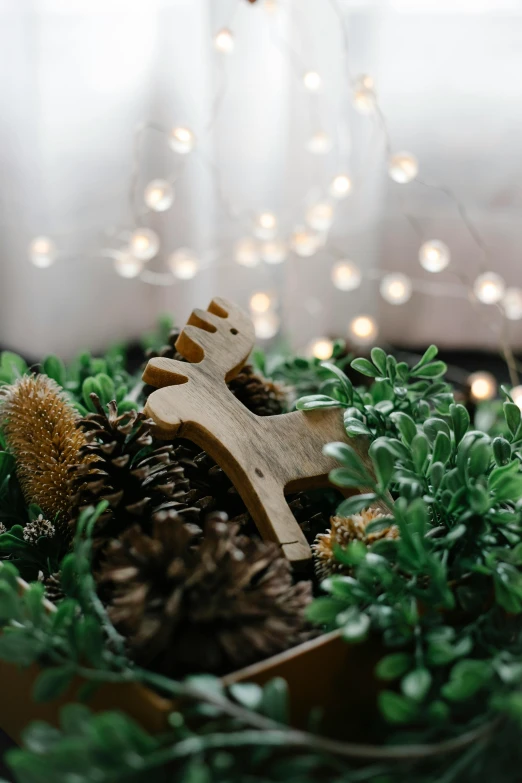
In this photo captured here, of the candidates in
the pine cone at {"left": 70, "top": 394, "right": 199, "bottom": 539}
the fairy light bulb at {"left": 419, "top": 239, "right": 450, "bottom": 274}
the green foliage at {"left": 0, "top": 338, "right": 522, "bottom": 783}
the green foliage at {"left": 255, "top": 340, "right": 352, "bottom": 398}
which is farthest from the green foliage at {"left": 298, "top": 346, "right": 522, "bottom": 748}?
the fairy light bulb at {"left": 419, "top": 239, "right": 450, "bottom": 274}

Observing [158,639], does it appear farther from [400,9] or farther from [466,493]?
[400,9]

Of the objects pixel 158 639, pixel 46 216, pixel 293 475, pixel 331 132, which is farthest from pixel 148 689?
pixel 331 132

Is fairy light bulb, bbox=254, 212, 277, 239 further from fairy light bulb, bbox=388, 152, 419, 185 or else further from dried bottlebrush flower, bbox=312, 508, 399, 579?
dried bottlebrush flower, bbox=312, 508, 399, 579

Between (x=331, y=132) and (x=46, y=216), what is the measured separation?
501 mm

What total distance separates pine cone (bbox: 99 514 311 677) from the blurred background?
2.54ft

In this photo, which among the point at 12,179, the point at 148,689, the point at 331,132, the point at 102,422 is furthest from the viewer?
the point at 331,132

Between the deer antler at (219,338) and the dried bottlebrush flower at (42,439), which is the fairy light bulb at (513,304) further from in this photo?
the dried bottlebrush flower at (42,439)

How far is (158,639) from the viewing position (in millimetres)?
355

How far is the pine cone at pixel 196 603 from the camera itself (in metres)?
0.35

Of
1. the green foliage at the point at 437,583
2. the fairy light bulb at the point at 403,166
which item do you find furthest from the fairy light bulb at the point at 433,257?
the green foliage at the point at 437,583

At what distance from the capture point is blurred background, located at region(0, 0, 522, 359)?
1242mm

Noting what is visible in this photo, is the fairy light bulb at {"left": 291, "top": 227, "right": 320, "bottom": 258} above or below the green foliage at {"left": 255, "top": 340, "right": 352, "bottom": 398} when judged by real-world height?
above

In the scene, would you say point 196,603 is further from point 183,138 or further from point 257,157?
point 257,157

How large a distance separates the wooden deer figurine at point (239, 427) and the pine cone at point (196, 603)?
0.25ft
